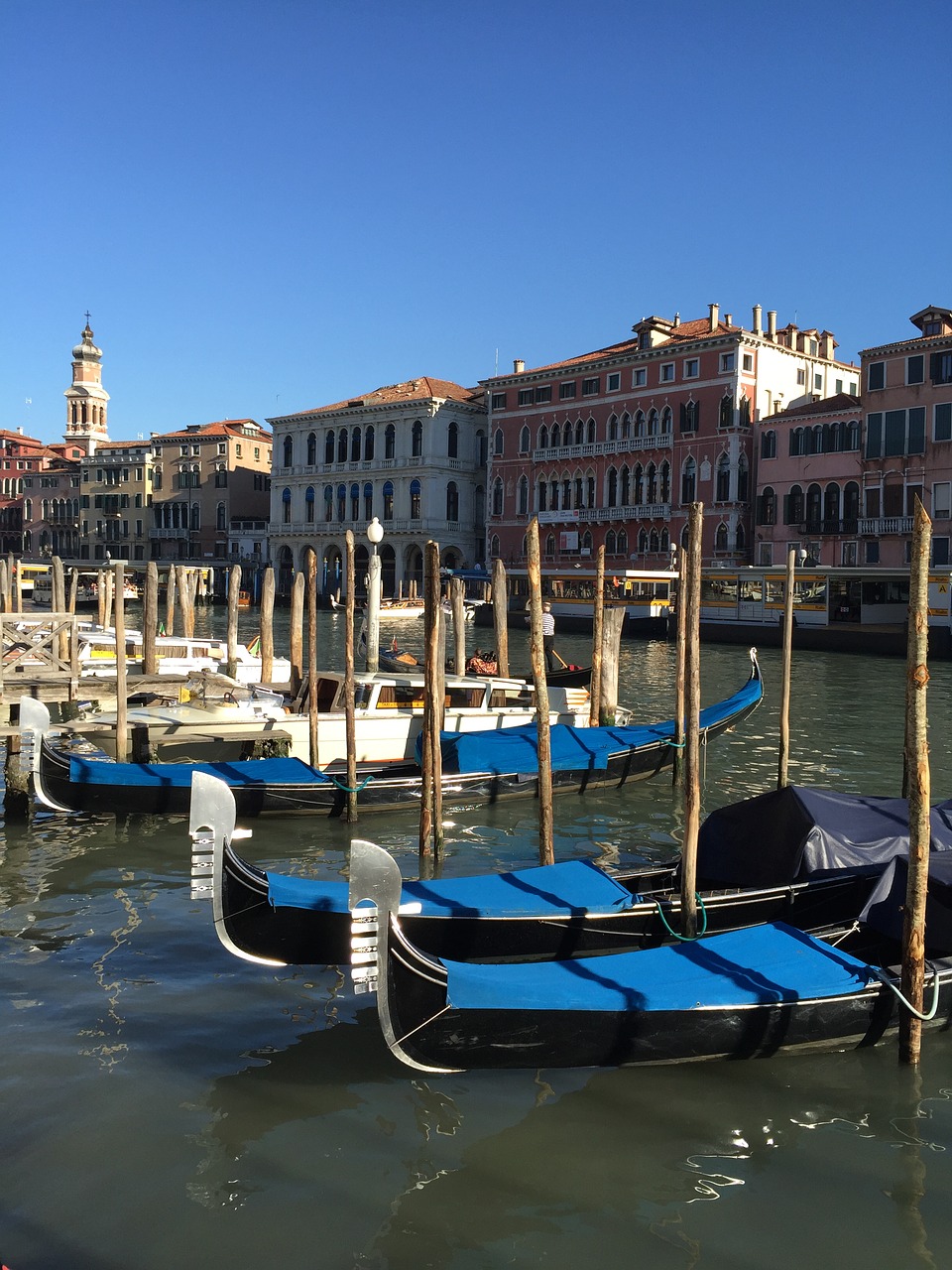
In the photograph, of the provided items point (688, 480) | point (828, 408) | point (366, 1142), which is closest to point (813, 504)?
point (828, 408)

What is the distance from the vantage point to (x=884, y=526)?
32.8m

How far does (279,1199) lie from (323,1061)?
103cm

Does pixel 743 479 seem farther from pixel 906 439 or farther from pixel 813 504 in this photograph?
pixel 906 439

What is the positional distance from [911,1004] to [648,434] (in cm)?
3637

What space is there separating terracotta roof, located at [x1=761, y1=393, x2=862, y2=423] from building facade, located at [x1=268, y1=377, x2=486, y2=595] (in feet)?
51.4

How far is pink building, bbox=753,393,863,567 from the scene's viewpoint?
3394cm

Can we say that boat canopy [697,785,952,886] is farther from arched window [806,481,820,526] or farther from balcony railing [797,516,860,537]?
arched window [806,481,820,526]

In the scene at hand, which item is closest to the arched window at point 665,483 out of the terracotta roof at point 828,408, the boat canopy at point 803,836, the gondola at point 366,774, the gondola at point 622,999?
the terracotta roof at point 828,408

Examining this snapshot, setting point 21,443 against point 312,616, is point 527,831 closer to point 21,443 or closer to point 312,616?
point 312,616

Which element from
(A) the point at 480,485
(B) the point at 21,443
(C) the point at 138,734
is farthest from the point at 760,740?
(B) the point at 21,443

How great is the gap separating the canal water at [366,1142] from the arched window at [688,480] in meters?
33.9

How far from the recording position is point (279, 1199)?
4051 millimetres

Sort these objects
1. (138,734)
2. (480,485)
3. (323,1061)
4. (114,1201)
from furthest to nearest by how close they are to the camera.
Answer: (480,485) → (138,734) → (323,1061) → (114,1201)

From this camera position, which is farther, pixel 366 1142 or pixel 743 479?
pixel 743 479
